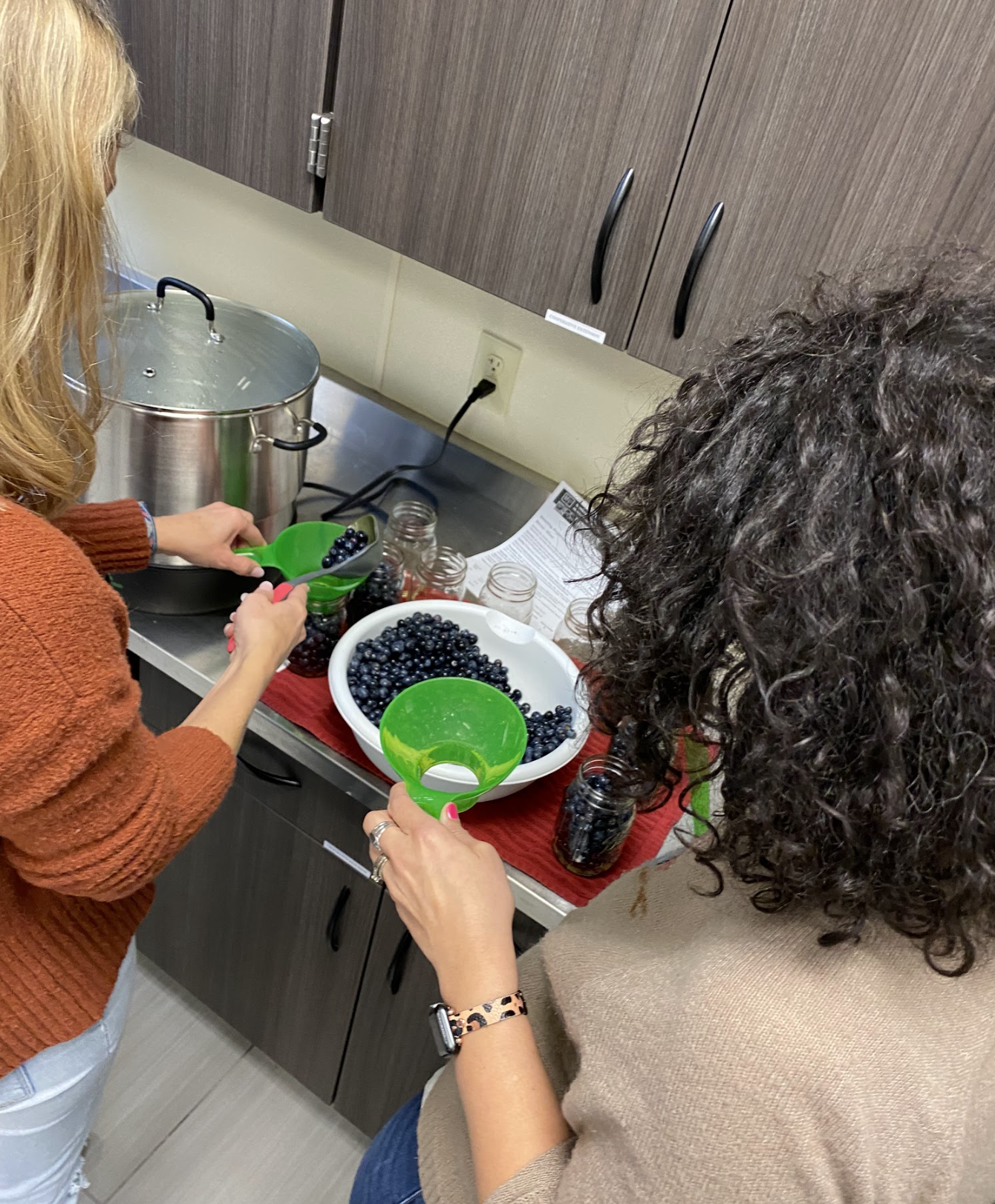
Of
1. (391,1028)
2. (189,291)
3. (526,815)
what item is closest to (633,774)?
(526,815)

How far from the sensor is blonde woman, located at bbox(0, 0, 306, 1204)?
0.58m

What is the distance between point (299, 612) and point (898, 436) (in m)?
0.74

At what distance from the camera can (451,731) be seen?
100 cm

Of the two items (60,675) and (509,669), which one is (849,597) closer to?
(60,675)

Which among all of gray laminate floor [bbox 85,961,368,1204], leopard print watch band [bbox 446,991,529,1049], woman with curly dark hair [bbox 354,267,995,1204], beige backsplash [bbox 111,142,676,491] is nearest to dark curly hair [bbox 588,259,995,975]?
woman with curly dark hair [bbox 354,267,995,1204]

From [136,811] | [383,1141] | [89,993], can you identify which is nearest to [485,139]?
[136,811]

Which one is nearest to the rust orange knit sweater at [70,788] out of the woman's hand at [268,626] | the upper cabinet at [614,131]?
the woman's hand at [268,626]

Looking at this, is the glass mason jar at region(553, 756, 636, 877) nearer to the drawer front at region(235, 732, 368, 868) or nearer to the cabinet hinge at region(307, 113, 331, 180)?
the drawer front at region(235, 732, 368, 868)

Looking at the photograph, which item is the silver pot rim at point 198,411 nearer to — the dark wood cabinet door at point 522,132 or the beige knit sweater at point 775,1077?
the dark wood cabinet door at point 522,132

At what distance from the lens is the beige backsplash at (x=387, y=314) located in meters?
1.40

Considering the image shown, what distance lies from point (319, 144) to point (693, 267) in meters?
0.51

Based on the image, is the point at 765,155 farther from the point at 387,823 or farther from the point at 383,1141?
the point at 383,1141

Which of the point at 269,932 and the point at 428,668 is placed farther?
the point at 269,932

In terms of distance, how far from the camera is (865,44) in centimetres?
73
